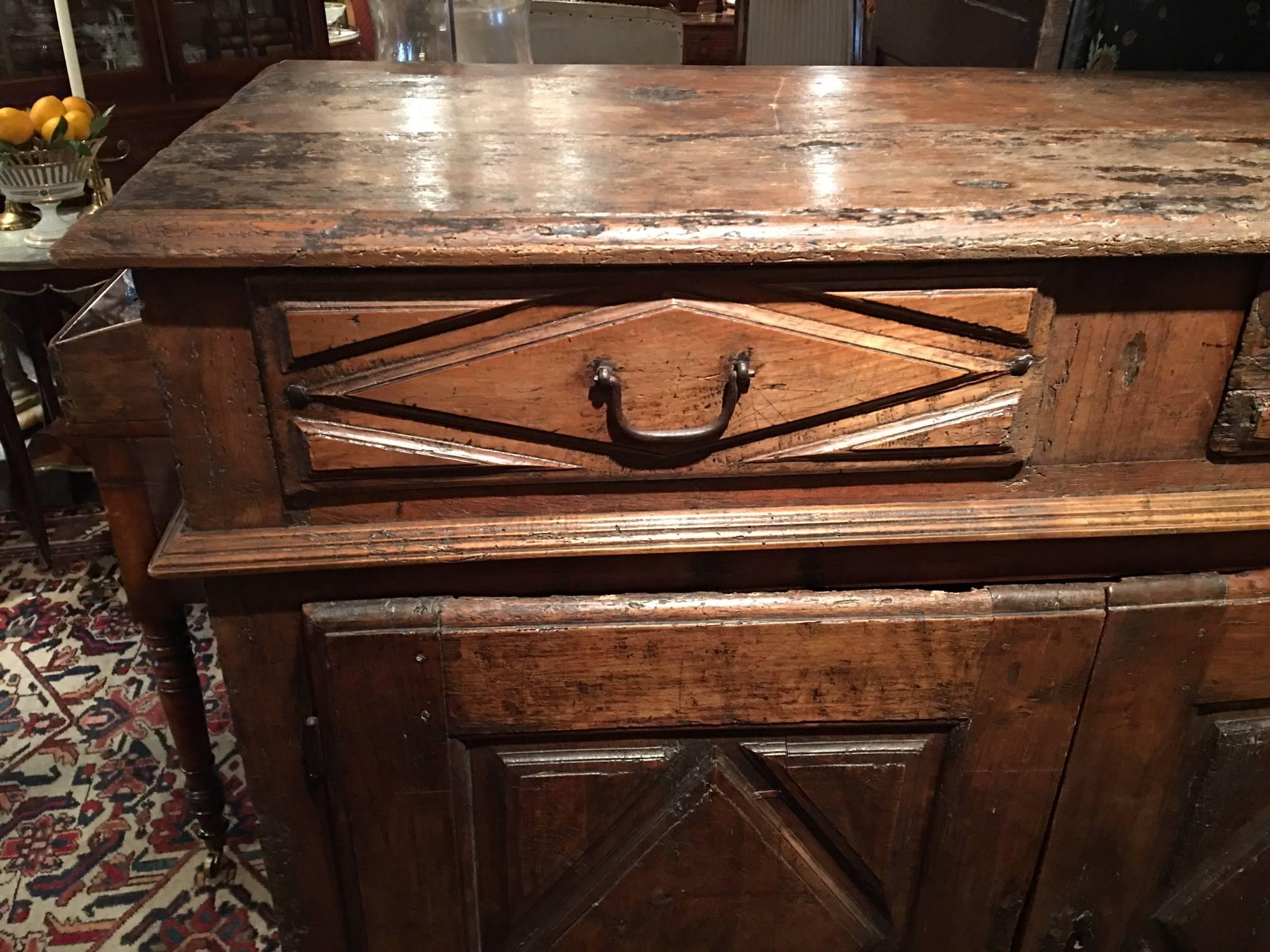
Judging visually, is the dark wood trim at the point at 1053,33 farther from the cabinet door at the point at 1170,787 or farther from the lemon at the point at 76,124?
the lemon at the point at 76,124

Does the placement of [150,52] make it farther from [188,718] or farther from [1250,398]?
[1250,398]

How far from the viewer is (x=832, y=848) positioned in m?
0.89

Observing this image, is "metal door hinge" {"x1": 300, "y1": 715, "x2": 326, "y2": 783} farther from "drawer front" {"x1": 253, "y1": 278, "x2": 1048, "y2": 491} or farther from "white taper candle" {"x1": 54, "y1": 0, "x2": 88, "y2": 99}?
"white taper candle" {"x1": 54, "y1": 0, "x2": 88, "y2": 99}

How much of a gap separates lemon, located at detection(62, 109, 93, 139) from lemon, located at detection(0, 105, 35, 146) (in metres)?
0.05

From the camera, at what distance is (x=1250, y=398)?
29.3 inches

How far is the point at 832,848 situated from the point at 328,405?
56 centimetres

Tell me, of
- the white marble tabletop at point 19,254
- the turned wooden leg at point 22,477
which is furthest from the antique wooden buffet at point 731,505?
the turned wooden leg at point 22,477

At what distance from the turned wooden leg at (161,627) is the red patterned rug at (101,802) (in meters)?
0.07

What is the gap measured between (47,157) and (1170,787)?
5.93 ft

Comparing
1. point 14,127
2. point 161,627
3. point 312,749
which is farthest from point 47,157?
point 312,749

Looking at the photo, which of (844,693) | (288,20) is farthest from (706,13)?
(844,693)

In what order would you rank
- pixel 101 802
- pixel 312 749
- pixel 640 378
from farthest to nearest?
pixel 101 802 < pixel 312 749 < pixel 640 378

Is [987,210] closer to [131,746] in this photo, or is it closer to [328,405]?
[328,405]

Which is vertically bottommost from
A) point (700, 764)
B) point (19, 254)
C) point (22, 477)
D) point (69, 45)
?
point (22, 477)
